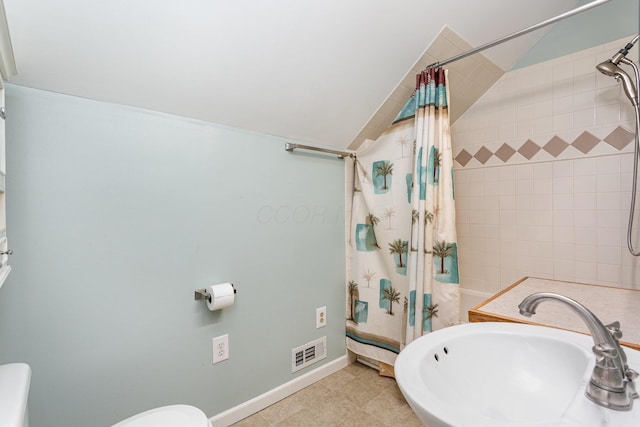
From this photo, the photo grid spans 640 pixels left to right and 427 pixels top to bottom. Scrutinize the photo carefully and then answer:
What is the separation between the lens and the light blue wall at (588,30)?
5.15 feet

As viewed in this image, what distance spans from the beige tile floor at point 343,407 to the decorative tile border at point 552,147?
160 cm

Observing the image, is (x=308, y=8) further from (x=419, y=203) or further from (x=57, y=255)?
(x=57, y=255)

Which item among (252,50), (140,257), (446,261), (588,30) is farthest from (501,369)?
(588,30)

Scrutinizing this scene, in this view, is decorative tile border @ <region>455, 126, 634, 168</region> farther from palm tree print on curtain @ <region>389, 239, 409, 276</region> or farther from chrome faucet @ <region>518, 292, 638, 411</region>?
chrome faucet @ <region>518, 292, 638, 411</region>

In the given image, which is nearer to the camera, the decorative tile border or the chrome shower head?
the chrome shower head

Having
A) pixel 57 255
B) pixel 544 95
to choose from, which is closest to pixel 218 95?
pixel 57 255

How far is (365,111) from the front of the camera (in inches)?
73.6

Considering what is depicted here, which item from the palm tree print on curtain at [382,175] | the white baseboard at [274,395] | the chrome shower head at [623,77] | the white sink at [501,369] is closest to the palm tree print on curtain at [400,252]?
the palm tree print on curtain at [382,175]

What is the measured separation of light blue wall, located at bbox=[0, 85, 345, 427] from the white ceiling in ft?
0.32

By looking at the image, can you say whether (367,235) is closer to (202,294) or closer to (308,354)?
(308,354)

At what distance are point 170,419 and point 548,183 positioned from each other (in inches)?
86.7

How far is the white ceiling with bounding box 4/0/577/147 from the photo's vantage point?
996mm

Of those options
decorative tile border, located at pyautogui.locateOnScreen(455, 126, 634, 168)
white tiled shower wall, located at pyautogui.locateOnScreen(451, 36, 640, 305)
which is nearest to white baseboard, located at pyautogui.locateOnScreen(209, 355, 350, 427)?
white tiled shower wall, located at pyautogui.locateOnScreen(451, 36, 640, 305)

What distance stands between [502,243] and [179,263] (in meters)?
1.95
